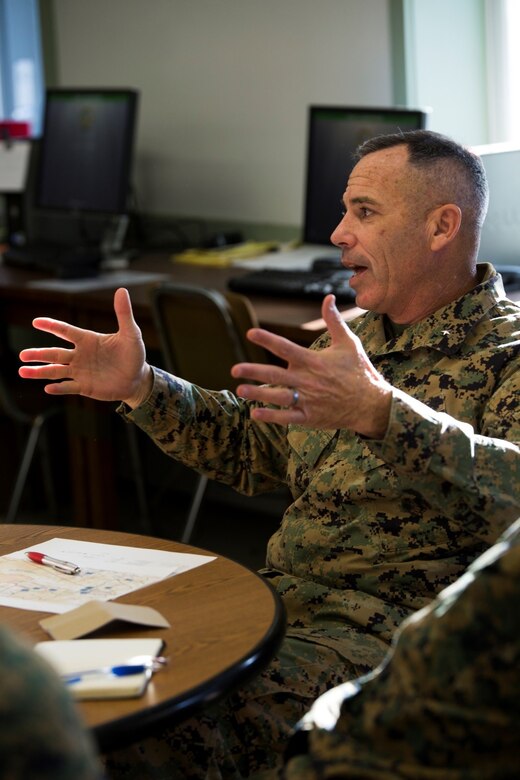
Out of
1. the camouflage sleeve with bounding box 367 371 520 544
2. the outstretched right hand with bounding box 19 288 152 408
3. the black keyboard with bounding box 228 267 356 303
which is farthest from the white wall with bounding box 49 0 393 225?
the camouflage sleeve with bounding box 367 371 520 544

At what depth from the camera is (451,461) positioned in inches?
61.6

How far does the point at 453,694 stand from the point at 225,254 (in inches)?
122

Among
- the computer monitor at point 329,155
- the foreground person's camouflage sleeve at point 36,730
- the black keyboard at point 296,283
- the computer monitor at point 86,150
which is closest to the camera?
the foreground person's camouflage sleeve at point 36,730

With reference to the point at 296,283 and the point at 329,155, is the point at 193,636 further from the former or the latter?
the point at 329,155

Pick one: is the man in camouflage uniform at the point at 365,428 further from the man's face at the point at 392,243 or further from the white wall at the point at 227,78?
the white wall at the point at 227,78

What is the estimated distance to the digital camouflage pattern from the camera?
159 centimetres

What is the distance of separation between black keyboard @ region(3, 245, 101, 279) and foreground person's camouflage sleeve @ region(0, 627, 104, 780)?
3168 millimetres

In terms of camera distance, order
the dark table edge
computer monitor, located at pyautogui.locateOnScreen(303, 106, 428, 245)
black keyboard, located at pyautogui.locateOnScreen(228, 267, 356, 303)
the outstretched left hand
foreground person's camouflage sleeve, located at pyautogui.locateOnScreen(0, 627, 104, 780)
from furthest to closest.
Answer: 1. computer monitor, located at pyautogui.locateOnScreen(303, 106, 428, 245)
2. black keyboard, located at pyautogui.locateOnScreen(228, 267, 356, 303)
3. the outstretched left hand
4. the dark table edge
5. foreground person's camouflage sleeve, located at pyautogui.locateOnScreen(0, 627, 104, 780)

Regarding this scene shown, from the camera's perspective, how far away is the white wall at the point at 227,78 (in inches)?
153

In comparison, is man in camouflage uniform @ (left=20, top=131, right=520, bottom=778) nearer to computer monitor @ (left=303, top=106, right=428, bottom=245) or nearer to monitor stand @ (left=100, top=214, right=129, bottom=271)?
computer monitor @ (left=303, top=106, right=428, bottom=245)

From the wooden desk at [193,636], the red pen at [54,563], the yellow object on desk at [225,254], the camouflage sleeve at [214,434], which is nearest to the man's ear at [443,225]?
the camouflage sleeve at [214,434]

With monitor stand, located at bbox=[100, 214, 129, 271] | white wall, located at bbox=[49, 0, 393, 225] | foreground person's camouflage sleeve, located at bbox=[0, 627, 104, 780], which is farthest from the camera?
monitor stand, located at bbox=[100, 214, 129, 271]

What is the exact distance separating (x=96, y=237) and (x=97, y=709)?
3518 mm

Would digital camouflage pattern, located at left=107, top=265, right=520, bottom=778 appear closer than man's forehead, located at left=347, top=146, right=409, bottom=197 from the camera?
Yes
